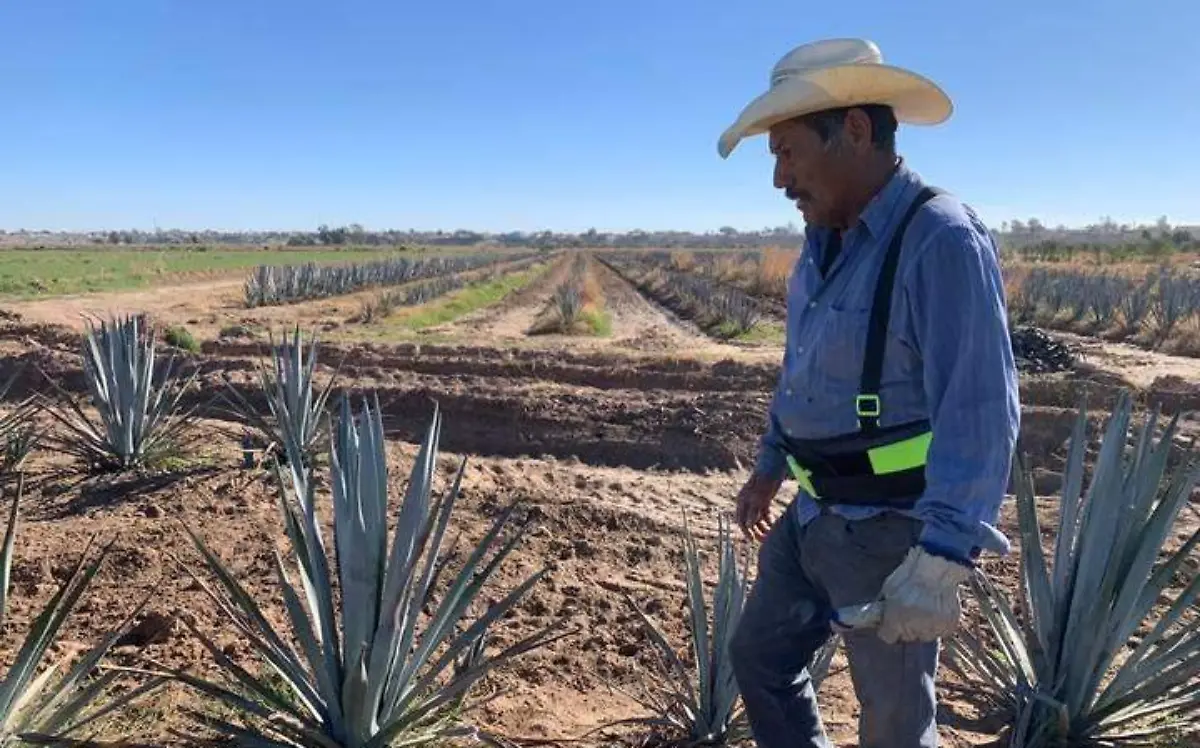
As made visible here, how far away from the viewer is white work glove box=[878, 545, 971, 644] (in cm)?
158

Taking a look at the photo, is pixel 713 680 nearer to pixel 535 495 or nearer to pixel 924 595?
→ pixel 924 595

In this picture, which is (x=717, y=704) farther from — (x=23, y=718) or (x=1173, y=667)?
(x=23, y=718)

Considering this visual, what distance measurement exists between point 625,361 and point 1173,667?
9372 millimetres

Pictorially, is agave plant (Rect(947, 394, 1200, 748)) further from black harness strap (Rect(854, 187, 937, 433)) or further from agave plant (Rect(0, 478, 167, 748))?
agave plant (Rect(0, 478, 167, 748))

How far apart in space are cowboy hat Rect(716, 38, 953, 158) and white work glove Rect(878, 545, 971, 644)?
2.83ft

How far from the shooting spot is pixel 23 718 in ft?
7.50

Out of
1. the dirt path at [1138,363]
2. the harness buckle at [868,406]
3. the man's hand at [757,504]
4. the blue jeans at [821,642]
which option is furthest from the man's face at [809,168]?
the dirt path at [1138,363]

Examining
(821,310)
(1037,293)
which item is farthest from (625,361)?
(1037,293)

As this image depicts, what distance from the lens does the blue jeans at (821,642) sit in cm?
179

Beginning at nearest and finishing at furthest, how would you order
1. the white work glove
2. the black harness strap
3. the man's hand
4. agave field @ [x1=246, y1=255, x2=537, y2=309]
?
the white work glove < the black harness strap < the man's hand < agave field @ [x1=246, y1=255, x2=537, y2=309]

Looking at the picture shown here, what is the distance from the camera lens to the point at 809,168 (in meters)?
1.85

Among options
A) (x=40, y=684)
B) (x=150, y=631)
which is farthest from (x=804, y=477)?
(x=150, y=631)

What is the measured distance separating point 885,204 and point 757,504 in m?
0.99

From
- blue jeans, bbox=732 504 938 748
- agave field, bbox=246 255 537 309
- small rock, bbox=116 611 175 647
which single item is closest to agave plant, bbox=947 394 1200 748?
blue jeans, bbox=732 504 938 748
